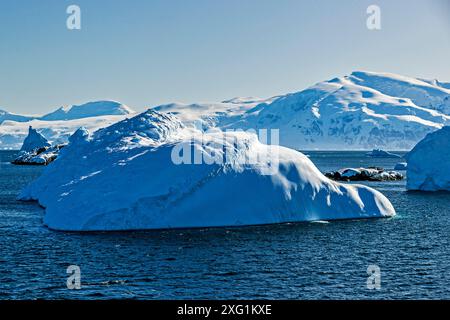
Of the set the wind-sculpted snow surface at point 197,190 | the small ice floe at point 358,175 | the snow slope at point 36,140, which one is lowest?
the small ice floe at point 358,175

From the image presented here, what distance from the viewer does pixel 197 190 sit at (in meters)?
41.0

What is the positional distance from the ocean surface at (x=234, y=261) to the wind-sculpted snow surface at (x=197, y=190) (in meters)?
1.46

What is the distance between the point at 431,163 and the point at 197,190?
4265cm

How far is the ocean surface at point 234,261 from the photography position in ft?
84.5

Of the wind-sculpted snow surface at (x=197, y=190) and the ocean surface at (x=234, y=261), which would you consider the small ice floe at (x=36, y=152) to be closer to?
the wind-sculpted snow surface at (x=197, y=190)

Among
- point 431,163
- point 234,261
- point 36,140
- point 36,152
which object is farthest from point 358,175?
point 36,140

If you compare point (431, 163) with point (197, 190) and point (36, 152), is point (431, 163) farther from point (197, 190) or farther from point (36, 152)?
point (36, 152)

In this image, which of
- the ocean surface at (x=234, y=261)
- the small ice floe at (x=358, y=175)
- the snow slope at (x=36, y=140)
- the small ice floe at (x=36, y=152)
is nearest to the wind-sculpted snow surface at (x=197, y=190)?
the ocean surface at (x=234, y=261)
